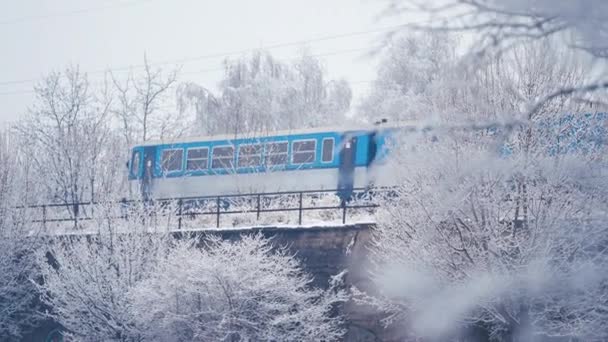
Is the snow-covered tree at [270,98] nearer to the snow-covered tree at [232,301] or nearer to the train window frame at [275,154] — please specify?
the train window frame at [275,154]

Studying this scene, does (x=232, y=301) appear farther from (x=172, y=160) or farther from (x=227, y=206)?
(x=172, y=160)

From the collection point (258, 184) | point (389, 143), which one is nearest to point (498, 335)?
point (389, 143)

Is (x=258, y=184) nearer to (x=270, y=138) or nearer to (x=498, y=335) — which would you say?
(x=270, y=138)

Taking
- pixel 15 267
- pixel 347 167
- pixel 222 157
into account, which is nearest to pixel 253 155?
pixel 222 157

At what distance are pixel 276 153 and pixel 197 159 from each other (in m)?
3.20

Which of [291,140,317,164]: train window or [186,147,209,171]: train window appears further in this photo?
[186,147,209,171]: train window

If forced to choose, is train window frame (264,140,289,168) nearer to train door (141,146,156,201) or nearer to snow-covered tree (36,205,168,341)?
train door (141,146,156,201)

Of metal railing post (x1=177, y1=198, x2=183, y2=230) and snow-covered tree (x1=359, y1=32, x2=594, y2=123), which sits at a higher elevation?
snow-covered tree (x1=359, y1=32, x2=594, y2=123)

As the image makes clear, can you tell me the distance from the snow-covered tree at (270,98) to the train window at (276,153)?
10.5 meters

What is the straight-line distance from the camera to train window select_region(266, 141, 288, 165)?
28.2 m

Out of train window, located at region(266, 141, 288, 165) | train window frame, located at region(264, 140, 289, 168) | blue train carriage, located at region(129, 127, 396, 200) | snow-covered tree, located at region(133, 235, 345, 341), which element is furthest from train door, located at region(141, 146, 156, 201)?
snow-covered tree, located at region(133, 235, 345, 341)

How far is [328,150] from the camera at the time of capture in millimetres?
26688

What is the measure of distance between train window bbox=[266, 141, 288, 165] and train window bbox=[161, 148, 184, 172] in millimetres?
3527

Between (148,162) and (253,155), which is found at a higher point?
(253,155)
